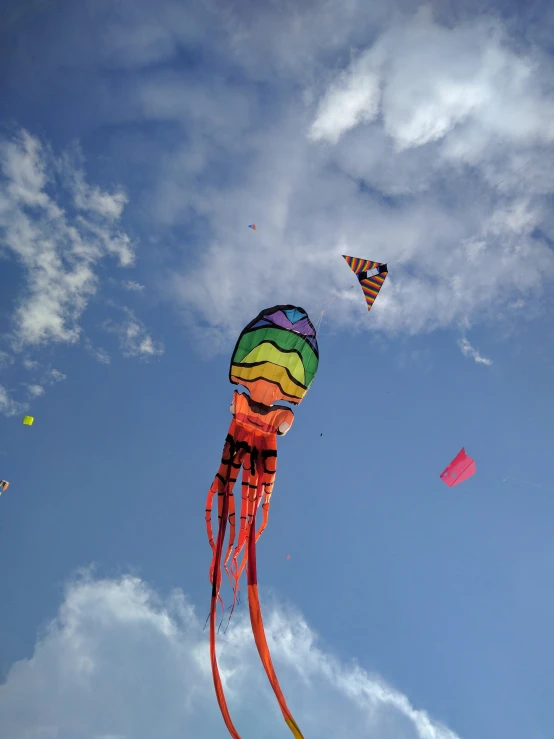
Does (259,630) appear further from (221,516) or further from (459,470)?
(459,470)

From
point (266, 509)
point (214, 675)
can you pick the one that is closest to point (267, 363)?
point (266, 509)

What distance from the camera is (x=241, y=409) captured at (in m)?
12.7

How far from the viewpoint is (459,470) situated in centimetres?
1650

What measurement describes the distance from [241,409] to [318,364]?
9.11ft

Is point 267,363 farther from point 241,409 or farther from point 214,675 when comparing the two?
point 214,675

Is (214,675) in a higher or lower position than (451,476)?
lower

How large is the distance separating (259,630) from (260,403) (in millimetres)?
5602

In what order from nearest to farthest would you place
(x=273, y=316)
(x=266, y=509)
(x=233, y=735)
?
(x=233, y=735), (x=266, y=509), (x=273, y=316)

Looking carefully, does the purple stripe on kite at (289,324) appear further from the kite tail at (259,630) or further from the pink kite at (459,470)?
the pink kite at (459,470)

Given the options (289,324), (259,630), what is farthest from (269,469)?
(289,324)

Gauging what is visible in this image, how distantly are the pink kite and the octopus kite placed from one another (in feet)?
23.2

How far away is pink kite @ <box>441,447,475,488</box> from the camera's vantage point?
642 inches

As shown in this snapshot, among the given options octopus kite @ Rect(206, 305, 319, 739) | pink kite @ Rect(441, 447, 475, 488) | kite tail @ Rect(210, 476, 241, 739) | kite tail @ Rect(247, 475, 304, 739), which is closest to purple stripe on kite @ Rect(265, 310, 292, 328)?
octopus kite @ Rect(206, 305, 319, 739)

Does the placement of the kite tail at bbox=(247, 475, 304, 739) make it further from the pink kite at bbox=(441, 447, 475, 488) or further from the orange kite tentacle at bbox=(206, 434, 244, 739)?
the pink kite at bbox=(441, 447, 475, 488)
